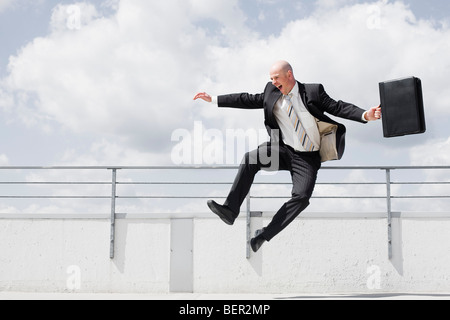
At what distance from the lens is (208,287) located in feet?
26.7

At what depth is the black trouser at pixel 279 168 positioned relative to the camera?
18.0 feet

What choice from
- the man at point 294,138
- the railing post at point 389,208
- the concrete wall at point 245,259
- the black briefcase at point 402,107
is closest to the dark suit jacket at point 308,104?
the man at point 294,138

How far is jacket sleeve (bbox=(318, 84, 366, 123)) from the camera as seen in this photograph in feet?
17.1

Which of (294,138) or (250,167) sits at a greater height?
(294,138)

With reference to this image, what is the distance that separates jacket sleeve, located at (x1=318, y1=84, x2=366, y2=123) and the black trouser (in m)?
0.50

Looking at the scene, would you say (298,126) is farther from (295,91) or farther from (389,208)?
(389,208)

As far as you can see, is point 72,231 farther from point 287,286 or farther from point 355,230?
point 355,230

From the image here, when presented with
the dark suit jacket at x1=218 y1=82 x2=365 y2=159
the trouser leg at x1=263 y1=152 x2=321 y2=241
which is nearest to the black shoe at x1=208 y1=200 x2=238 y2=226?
the trouser leg at x1=263 y1=152 x2=321 y2=241

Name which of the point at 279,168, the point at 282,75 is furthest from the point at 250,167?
the point at 282,75

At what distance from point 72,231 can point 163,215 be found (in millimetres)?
1519

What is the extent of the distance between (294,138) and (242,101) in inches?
26.9

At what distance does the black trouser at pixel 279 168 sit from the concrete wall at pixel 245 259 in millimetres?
2695

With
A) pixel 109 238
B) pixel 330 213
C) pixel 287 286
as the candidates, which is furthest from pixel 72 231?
pixel 330 213

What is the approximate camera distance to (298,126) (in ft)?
18.0
